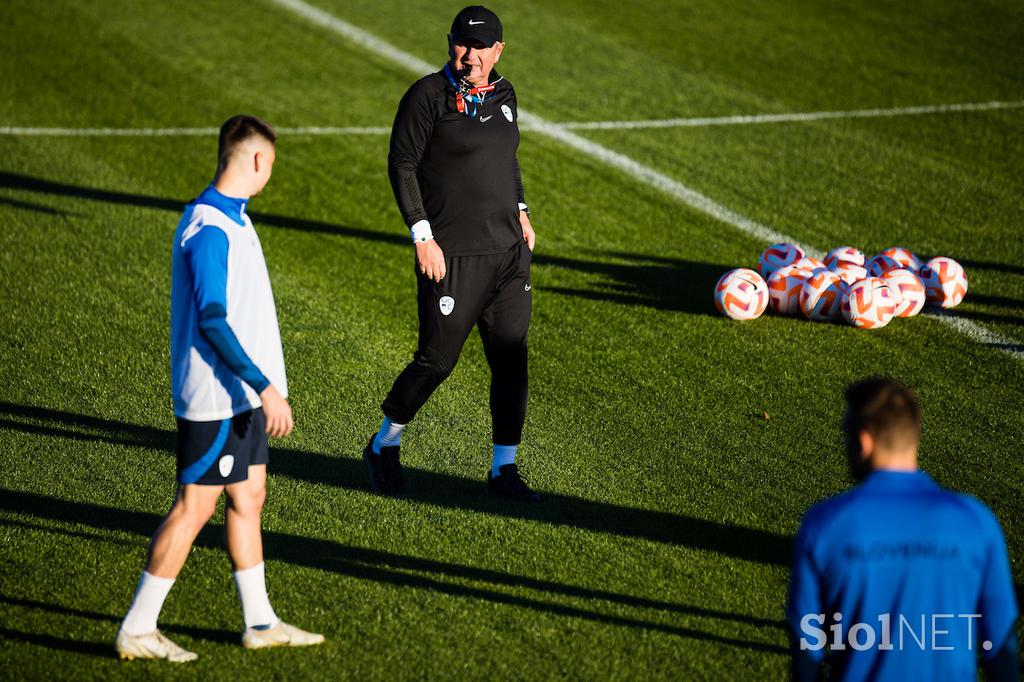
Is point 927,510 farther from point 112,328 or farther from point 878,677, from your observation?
point 112,328

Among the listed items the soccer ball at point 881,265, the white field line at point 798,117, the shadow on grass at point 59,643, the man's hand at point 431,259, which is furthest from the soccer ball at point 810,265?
the shadow on grass at point 59,643

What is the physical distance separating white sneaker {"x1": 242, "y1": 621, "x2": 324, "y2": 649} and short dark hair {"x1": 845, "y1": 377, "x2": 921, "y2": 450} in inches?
105

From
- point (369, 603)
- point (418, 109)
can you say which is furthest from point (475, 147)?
point (369, 603)

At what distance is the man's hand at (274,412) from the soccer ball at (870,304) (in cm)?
549

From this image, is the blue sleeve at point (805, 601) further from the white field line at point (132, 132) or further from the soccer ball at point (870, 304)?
the white field line at point (132, 132)

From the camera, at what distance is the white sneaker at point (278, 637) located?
16.7 feet

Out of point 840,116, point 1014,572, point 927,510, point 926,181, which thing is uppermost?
point 840,116

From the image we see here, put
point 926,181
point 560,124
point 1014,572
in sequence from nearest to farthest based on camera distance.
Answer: point 1014,572 < point 926,181 < point 560,124

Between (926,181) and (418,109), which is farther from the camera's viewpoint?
(926,181)

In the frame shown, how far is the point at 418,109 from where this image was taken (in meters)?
6.23

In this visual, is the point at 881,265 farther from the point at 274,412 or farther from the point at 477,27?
the point at 274,412

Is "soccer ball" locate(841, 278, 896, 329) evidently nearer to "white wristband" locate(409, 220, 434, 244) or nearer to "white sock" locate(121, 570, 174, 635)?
"white wristband" locate(409, 220, 434, 244)

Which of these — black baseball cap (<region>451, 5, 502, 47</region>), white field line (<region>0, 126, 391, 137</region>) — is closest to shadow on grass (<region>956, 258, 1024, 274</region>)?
black baseball cap (<region>451, 5, 502, 47</region>)

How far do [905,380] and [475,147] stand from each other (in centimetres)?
366
